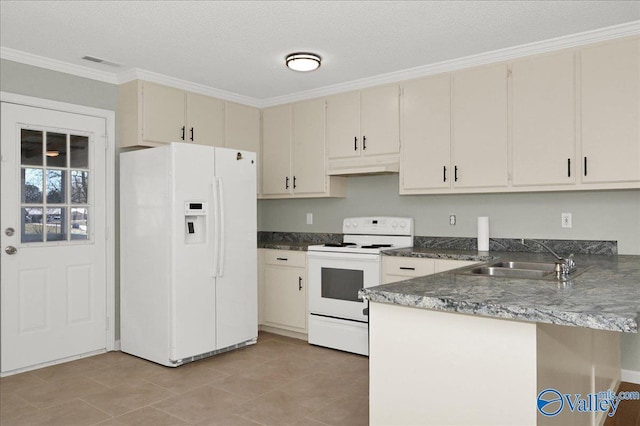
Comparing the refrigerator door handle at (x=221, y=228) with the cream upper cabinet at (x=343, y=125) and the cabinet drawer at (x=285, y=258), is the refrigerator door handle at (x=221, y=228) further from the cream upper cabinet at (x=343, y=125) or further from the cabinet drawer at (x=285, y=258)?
the cream upper cabinet at (x=343, y=125)

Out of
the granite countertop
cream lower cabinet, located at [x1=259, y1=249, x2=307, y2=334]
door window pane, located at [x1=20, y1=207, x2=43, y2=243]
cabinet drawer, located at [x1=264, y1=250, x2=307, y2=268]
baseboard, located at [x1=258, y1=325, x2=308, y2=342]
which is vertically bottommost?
baseboard, located at [x1=258, y1=325, x2=308, y2=342]

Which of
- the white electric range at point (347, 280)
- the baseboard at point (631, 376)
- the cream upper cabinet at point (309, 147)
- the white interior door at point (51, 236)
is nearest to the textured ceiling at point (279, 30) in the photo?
the white interior door at point (51, 236)

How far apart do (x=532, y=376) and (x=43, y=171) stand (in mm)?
3762

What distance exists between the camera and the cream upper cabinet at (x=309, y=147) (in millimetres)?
4695

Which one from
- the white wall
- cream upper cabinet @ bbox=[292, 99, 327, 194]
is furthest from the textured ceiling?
the white wall

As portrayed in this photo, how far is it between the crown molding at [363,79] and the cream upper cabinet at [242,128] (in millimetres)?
91

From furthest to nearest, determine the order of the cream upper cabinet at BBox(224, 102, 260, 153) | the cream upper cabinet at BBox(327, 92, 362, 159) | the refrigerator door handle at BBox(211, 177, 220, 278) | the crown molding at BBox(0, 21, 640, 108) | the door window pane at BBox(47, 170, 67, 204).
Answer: the cream upper cabinet at BBox(224, 102, 260, 153), the cream upper cabinet at BBox(327, 92, 362, 159), the refrigerator door handle at BBox(211, 177, 220, 278), the door window pane at BBox(47, 170, 67, 204), the crown molding at BBox(0, 21, 640, 108)

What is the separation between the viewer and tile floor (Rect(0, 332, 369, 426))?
2846 millimetres

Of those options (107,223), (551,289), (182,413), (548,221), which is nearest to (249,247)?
(107,223)

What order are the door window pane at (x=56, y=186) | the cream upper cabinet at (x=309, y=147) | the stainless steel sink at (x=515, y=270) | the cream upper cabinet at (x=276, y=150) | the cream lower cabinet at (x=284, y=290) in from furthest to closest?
the cream upper cabinet at (x=276, y=150) < the cream upper cabinet at (x=309, y=147) < the cream lower cabinet at (x=284, y=290) < the door window pane at (x=56, y=186) < the stainless steel sink at (x=515, y=270)

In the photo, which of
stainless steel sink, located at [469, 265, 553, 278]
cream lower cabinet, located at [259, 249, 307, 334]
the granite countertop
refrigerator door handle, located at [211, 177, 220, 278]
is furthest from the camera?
cream lower cabinet, located at [259, 249, 307, 334]

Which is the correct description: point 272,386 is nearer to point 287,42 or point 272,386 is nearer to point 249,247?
point 249,247

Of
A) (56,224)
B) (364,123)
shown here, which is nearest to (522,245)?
(364,123)

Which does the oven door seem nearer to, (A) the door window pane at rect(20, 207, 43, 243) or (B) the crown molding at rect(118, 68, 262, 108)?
(B) the crown molding at rect(118, 68, 262, 108)
